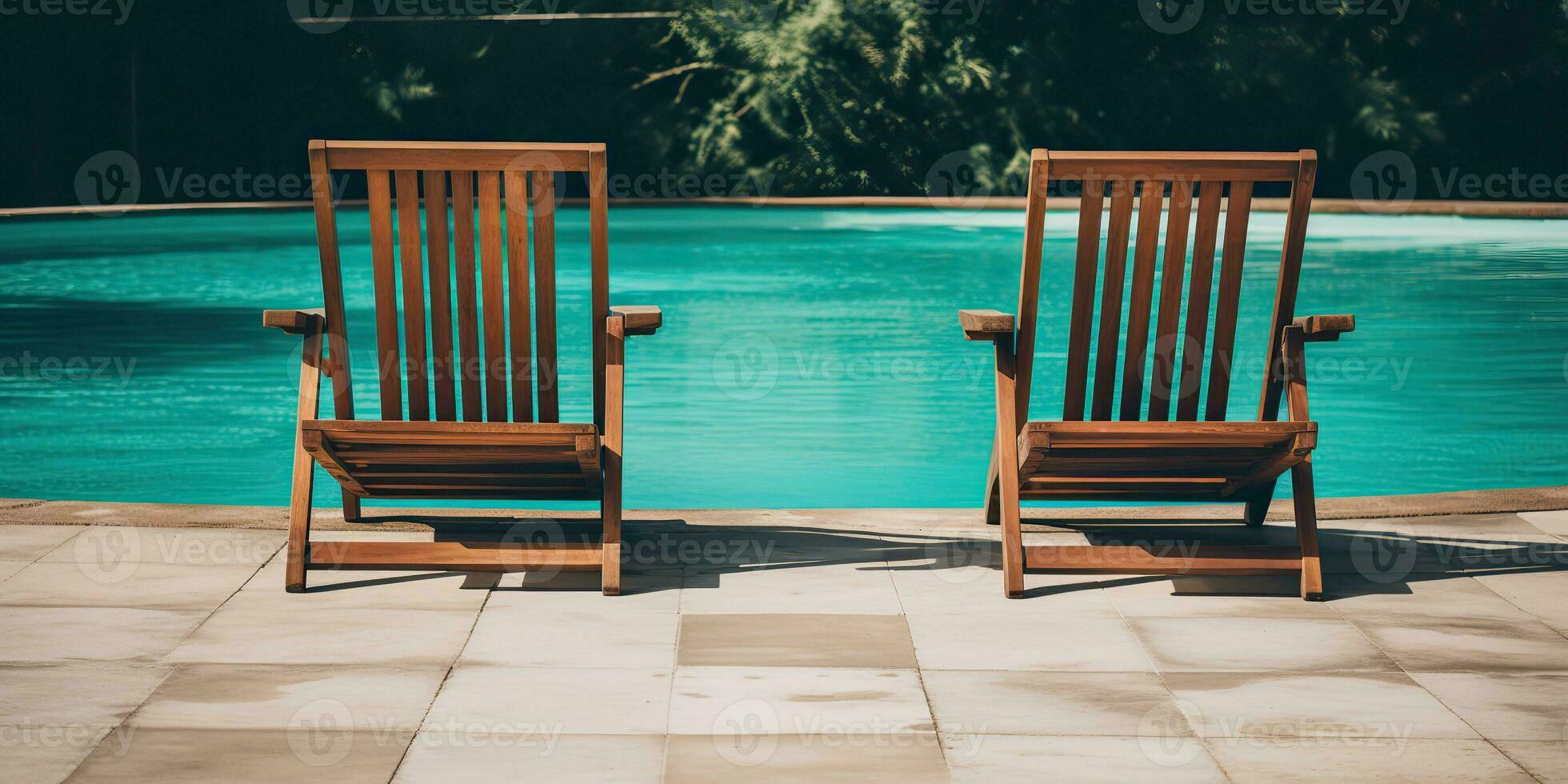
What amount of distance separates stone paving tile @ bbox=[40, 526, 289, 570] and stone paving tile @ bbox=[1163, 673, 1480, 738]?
87.2 inches

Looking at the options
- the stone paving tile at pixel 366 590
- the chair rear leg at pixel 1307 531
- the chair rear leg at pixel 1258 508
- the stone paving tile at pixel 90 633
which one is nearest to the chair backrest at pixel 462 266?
the stone paving tile at pixel 366 590

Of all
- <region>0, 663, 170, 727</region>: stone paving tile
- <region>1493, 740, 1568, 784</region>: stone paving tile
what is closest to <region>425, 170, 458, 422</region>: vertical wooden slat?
<region>0, 663, 170, 727</region>: stone paving tile

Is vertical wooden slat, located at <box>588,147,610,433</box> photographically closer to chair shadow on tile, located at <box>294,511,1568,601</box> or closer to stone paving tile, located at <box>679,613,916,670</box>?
chair shadow on tile, located at <box>294,511,1568,601</box>

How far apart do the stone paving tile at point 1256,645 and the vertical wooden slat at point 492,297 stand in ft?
5.07

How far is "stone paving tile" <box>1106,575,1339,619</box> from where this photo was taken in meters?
3.32

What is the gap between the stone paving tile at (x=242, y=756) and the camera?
2303 mm

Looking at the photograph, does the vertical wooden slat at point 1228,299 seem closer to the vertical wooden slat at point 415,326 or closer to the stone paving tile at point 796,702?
the stone paving tile at point 796,702

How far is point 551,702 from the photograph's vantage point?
268cm

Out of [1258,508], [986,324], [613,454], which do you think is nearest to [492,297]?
[613,454]

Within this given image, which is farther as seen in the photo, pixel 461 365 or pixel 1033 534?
pixel 1033 534

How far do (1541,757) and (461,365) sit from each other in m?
2.40

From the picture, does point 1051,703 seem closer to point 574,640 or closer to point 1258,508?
point 574,640

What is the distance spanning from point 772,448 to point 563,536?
310 centimetres

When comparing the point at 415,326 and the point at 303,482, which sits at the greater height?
the point at 415,326
